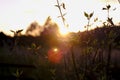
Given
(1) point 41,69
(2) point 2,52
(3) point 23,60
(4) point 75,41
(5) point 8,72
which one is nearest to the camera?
(4) point 75,41

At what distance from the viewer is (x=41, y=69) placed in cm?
461

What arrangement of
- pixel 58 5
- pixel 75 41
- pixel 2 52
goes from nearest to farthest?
pixel 75 41 → pixel 58 5 → pixel 2 52

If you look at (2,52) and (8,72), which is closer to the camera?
(8,72)

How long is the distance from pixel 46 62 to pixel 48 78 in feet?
12.3

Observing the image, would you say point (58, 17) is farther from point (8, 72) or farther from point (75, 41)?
point (8, 72)

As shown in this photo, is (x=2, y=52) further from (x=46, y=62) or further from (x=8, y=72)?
(x=46, y=62)

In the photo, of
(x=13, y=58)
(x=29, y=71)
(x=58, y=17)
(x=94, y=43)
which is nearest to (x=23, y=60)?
(x=13, y=58)

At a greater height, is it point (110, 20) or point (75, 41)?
point (110, 20)

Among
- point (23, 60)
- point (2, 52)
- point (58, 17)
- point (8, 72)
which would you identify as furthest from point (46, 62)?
point (2, 52)

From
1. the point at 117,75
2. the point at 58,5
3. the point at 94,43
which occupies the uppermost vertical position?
the point at 58,5

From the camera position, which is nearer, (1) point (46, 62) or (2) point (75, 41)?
(2) point (75, 41)

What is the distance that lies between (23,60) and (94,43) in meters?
7.63

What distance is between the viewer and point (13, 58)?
12.9 m

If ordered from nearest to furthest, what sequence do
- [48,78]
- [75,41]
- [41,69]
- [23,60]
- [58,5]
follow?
1. [75,41]
2. [58,5]
3. [41,69]
4. [48,78]
5. [23,60]
